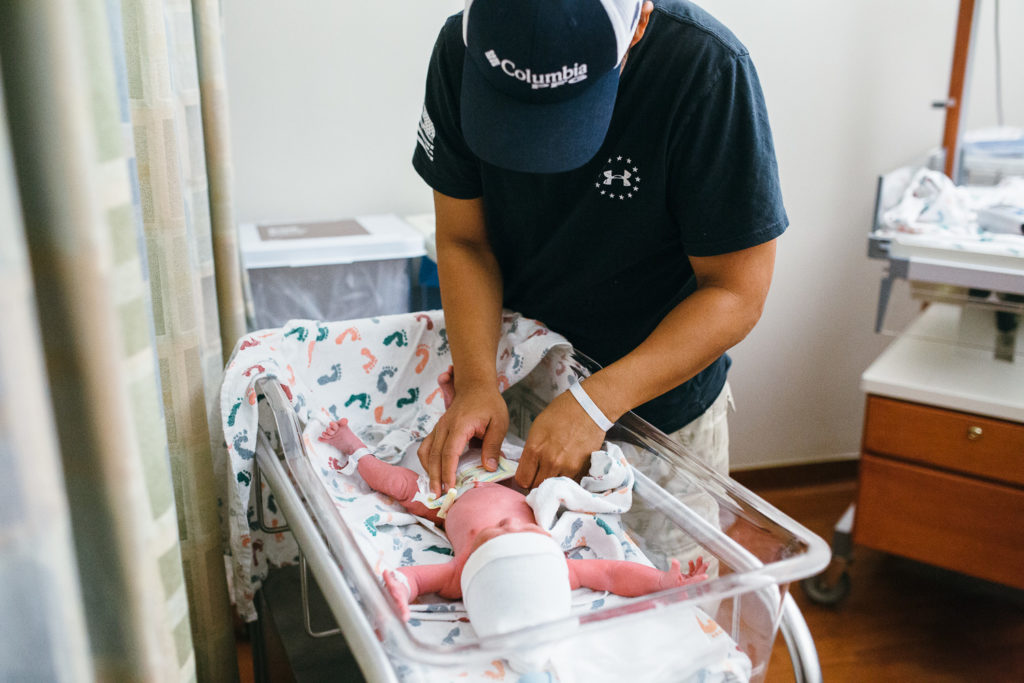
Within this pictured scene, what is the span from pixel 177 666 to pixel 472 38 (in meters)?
0.64

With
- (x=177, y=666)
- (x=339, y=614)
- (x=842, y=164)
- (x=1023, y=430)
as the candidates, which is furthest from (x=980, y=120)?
(x=177, y=666)

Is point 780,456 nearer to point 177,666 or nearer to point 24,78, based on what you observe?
point 177,666

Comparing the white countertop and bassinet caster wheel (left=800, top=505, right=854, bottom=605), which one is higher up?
the white countertop

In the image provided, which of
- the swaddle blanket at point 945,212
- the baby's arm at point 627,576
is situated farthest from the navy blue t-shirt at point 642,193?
the swaddle blanket at point 945,212

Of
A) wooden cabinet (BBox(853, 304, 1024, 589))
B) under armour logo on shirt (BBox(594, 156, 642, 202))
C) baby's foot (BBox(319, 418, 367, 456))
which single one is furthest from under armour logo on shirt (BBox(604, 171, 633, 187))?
wooden cabinet (BBox(853, 304, 1024, 589))

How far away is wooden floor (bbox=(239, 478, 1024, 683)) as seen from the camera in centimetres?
178

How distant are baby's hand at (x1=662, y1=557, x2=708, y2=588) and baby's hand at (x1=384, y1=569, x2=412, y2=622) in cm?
25

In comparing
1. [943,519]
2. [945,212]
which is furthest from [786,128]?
[943,519]

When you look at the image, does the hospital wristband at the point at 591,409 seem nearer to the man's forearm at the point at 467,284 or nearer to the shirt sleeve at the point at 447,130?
the man's forearm at the point at 467,284

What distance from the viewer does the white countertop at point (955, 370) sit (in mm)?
1656

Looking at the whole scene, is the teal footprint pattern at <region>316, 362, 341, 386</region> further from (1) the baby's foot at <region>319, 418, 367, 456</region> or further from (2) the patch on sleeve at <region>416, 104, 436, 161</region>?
(2) the patch on sleeve at <region>416, 104, 436, 161</region>

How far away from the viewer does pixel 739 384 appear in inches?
94.6

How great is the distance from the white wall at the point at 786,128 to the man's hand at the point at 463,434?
3.15ft

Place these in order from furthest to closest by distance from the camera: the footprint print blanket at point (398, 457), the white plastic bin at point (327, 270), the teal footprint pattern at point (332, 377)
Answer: the white plastic bin at point (327, 270) → the teal footprint pattern at point (332, 377) → the footprint print blanket at point (398, 457)
